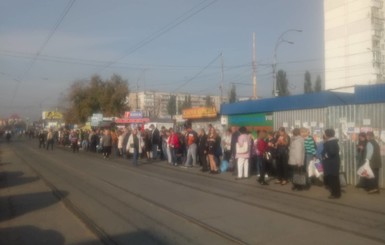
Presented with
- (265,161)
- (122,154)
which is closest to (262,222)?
(265,161)

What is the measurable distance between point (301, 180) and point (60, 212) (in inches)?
252

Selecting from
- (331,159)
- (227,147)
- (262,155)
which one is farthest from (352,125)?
(227,147)

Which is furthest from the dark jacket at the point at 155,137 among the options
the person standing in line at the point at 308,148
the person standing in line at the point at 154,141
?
the person standing in line at the point at 308,148

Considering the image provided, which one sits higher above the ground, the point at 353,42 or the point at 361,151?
the point at 353,42

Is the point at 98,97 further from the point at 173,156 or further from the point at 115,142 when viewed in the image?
the point at 173,156

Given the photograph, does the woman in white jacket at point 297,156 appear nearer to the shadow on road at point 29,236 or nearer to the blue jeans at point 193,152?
the shadow on road at point 29,236

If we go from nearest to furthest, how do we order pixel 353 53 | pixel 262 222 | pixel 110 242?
1. pixel 110 242
2. pixel 262 222
3. pixel 353 53

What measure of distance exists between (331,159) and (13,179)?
37.3ft

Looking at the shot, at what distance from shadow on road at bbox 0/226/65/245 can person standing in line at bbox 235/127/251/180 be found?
8467 millimetres

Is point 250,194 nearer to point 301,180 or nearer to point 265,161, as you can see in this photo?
point 301,180

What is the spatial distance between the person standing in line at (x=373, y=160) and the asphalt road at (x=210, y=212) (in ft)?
1.43

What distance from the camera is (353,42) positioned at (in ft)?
273

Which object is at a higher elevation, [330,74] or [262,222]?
[330,74]

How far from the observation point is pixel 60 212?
10680 mm
